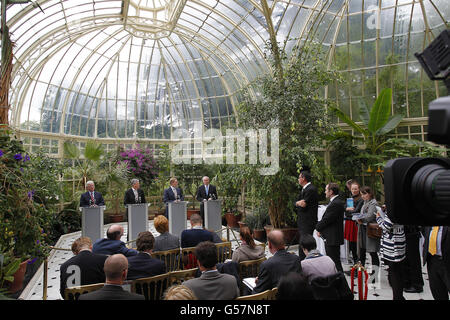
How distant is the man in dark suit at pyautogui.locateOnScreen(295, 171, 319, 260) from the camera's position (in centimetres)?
492

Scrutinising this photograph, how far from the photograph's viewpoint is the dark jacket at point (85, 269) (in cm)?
302

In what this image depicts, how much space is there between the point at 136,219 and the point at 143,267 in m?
3.92

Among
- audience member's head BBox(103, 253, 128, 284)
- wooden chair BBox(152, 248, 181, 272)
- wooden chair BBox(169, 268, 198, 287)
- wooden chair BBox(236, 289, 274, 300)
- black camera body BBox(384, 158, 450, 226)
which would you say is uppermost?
black camera body BBox(384, 158, 450, 226)

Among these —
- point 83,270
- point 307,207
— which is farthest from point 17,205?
point 307,207

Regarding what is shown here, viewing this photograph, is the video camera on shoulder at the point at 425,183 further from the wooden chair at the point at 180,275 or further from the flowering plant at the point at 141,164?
the flowering plant at the point at 141,164

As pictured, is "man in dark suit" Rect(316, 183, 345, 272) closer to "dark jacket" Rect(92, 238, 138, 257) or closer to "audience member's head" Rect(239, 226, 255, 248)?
"audience member's head" Rect(239, 226, 255, 248)

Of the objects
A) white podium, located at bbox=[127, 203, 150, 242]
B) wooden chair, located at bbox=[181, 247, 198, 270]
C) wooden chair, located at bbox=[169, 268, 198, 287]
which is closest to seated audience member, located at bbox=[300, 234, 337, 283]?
wooden chair, located at bbox=[169, 268, 198, 287]

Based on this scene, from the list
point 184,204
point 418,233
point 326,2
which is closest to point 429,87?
point 326,2

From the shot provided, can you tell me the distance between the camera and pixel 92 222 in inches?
252

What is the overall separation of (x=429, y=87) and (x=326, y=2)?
12.3 ft

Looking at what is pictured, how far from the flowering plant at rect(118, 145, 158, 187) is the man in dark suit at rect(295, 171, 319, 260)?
7.12 metres

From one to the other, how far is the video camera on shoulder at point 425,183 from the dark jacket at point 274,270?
172cm

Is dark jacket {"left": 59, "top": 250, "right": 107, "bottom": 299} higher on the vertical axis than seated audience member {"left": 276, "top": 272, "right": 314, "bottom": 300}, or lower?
lower

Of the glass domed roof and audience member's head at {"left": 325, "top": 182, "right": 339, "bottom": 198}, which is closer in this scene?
audience member's head at {"left": 325, "top": 182, "right": 339, "bottom": 198}
